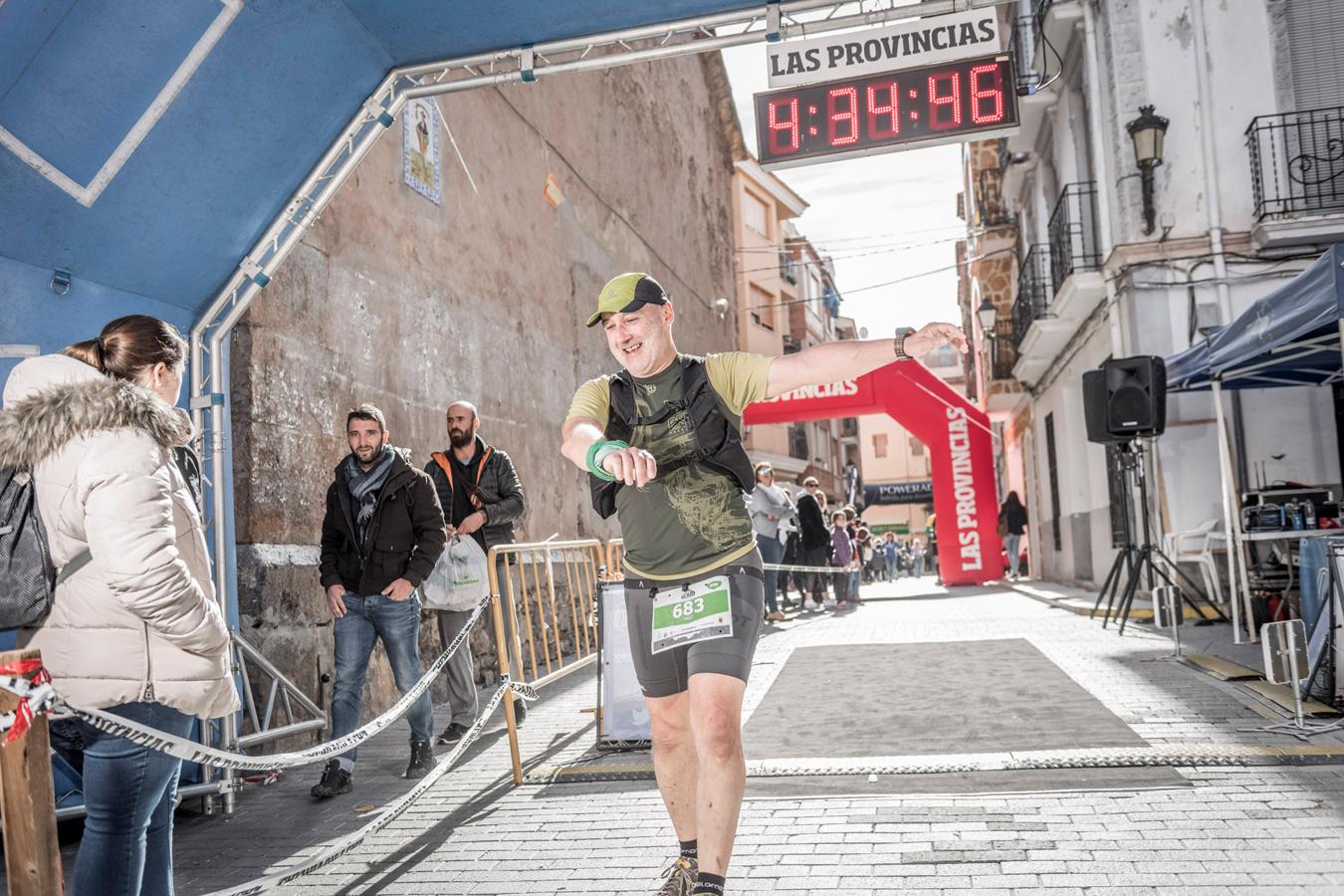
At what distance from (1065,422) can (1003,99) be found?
12.6 meters

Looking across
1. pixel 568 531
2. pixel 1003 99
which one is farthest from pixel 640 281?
pixel 568 531

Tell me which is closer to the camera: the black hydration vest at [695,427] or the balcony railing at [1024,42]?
the black hydration vest at [695,427]

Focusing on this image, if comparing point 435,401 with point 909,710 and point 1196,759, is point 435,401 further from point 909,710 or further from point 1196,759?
point 1196,759

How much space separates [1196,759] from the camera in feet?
17.4

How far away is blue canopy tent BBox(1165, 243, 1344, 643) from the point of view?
6.51 meters

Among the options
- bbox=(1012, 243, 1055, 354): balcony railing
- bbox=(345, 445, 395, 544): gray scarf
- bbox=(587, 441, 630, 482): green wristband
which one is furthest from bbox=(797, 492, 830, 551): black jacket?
bbox=(587, 441, 630, 482): green wristband

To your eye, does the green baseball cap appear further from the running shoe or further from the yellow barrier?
the yellow barrier

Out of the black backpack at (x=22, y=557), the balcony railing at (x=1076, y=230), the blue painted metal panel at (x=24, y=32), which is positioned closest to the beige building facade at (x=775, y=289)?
the balcony railing at (x=1076, y=230)

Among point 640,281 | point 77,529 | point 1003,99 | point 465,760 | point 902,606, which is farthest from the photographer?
point 902,606

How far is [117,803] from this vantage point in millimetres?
2994

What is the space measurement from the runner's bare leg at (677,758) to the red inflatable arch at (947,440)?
18.5 metres

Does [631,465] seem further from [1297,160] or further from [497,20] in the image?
[1297,160]

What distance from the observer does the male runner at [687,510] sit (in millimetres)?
3471

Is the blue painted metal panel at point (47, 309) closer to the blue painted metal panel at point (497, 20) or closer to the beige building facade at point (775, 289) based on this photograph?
the blue painted metal panel at point (497, 20)
